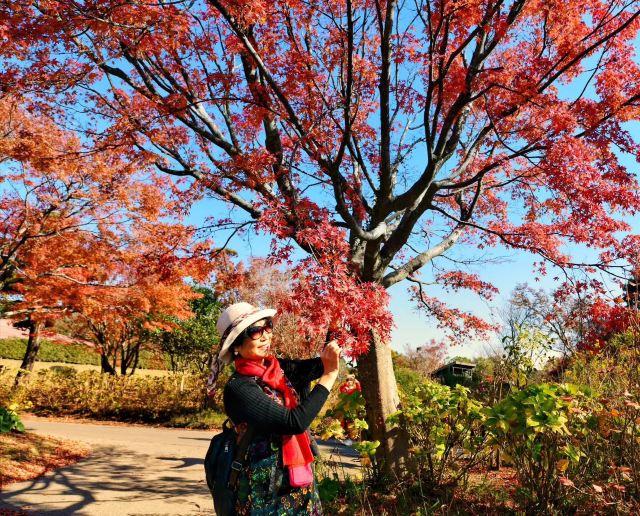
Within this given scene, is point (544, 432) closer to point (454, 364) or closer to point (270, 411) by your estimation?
point (270, 411)

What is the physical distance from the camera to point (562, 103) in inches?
206

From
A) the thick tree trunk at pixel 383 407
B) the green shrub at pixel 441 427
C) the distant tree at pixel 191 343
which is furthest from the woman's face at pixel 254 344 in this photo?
the distant tree at pixel 191 343

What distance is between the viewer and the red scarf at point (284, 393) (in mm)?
1976

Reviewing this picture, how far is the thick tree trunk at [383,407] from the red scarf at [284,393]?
2.82 meters

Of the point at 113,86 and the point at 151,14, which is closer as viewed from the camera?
the point at 151,14

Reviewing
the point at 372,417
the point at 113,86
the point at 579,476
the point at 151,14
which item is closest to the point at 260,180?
the point at 151,14

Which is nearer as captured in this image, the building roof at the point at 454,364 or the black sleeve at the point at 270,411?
the black sleeve at the point at 270,411

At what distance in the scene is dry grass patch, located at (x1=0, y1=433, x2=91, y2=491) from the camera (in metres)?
6.52

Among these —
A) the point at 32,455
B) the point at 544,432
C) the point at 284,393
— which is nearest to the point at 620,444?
the point at 544,432

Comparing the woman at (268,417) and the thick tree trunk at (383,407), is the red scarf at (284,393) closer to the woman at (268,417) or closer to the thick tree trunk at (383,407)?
the woman at (268,417)

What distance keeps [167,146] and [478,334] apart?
548cm

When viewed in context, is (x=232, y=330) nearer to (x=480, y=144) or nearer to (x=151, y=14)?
(x=151, y=14)

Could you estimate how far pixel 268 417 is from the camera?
189 cm

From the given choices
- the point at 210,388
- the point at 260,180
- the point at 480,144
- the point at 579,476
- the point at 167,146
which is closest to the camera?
the point at 210,388
